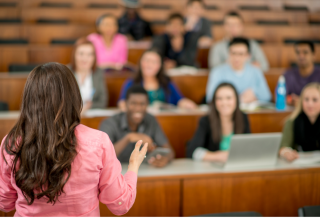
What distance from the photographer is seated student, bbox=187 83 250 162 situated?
6.88ft

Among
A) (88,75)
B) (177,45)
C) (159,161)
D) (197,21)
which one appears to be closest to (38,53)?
(88,75)

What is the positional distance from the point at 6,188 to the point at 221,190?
102cm

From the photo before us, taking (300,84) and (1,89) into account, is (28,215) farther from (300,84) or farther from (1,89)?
(300,84)

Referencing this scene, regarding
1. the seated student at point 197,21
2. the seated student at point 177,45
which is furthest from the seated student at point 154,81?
the seated student at point 197,21

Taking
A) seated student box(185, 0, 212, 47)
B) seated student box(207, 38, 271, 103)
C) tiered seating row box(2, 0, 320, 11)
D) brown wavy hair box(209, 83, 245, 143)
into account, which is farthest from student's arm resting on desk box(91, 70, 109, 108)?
tiered seating row box(2, 0, 320, 11)

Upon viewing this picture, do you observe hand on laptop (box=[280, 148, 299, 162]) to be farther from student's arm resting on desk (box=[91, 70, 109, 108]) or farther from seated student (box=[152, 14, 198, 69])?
seated student (box=[152, 14, 198, 69])

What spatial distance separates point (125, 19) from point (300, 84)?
2388mm

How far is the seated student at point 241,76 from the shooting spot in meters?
2.94

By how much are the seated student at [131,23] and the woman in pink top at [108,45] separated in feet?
2.76

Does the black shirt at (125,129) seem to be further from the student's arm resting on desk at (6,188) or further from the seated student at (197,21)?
the seated student at (197,21)

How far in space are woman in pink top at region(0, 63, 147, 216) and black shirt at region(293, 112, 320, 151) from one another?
1469mm

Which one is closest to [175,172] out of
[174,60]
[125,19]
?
[174,60]

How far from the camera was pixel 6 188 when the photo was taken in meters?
0.94

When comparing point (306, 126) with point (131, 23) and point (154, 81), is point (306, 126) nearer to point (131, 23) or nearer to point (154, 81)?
point (154, 81)
